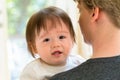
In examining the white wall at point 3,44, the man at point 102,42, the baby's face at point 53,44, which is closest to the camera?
the man at point 102,42

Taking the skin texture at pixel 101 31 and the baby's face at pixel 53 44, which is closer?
the skin texture at pixel 101 31

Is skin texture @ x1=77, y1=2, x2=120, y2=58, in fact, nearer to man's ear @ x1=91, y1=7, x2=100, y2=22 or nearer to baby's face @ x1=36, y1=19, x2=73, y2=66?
man's ear @ x1=91, y1=7, x2=100, y2=22

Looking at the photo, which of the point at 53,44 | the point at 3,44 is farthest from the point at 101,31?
the point at 3,44

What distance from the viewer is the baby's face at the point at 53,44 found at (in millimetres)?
1310

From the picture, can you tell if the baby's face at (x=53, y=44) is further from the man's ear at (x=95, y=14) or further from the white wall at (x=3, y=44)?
the white wall at (x=3, y=44)

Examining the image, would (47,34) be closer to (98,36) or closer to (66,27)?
(66,27)

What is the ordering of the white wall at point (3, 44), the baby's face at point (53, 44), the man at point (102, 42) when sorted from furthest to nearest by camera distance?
the white wall at point (3, 44) < the baby's face at point (53, 44) < the man at point (102, 42)

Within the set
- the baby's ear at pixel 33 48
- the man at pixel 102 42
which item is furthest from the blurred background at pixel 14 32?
the man at pixel 102 42

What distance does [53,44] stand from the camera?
131 cm

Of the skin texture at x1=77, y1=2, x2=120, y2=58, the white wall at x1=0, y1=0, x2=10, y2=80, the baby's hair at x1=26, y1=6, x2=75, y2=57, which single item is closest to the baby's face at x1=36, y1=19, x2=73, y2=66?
the baby's hair at x1=26, y1=6, x2=75, y2=57

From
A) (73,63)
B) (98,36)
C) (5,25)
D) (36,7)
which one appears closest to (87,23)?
(98,36)

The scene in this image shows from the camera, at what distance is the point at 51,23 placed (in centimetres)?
132

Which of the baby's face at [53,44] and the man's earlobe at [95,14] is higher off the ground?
the man's earlobe at [95,14]

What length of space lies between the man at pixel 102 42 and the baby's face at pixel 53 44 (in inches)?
15.3
